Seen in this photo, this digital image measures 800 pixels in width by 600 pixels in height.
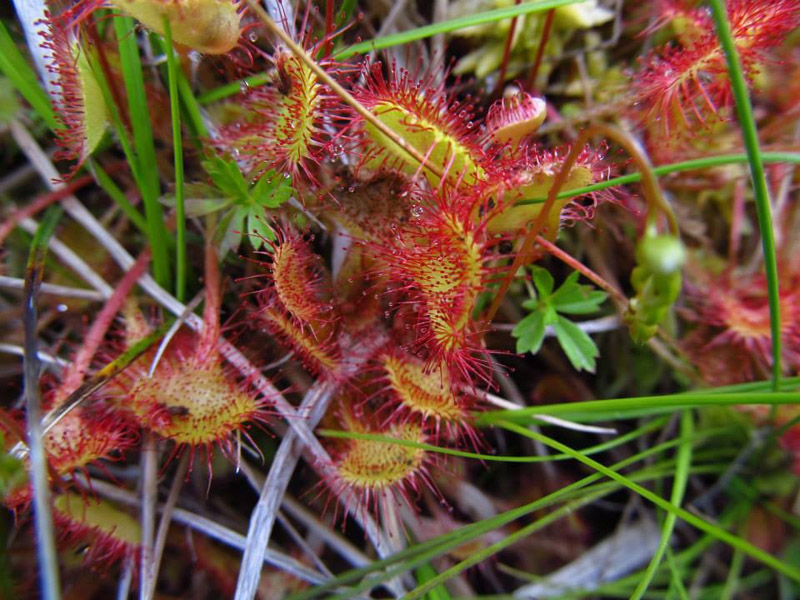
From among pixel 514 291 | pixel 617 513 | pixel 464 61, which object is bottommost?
pixel 617 513

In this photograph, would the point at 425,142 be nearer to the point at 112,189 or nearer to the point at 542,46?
the point at 542,46

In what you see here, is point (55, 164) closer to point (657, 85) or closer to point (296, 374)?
point (296, 374)

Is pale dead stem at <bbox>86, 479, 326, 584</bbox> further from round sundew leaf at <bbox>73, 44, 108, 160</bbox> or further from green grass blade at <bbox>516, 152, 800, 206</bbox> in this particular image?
green grass blade at <bbox>516, 152, 800, 206</bbox>

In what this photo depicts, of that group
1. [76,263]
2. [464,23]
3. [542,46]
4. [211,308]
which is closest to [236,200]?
[211,308]

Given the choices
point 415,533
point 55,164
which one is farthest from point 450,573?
point 55,164

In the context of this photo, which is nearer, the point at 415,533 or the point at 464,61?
the point at 415,533

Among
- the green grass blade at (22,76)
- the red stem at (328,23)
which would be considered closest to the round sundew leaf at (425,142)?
the red stem at (328,23)

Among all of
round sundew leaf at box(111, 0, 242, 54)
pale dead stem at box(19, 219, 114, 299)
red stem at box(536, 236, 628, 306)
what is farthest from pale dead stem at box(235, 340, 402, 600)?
round sundew leaf at box(111, 0, 242, 54)
